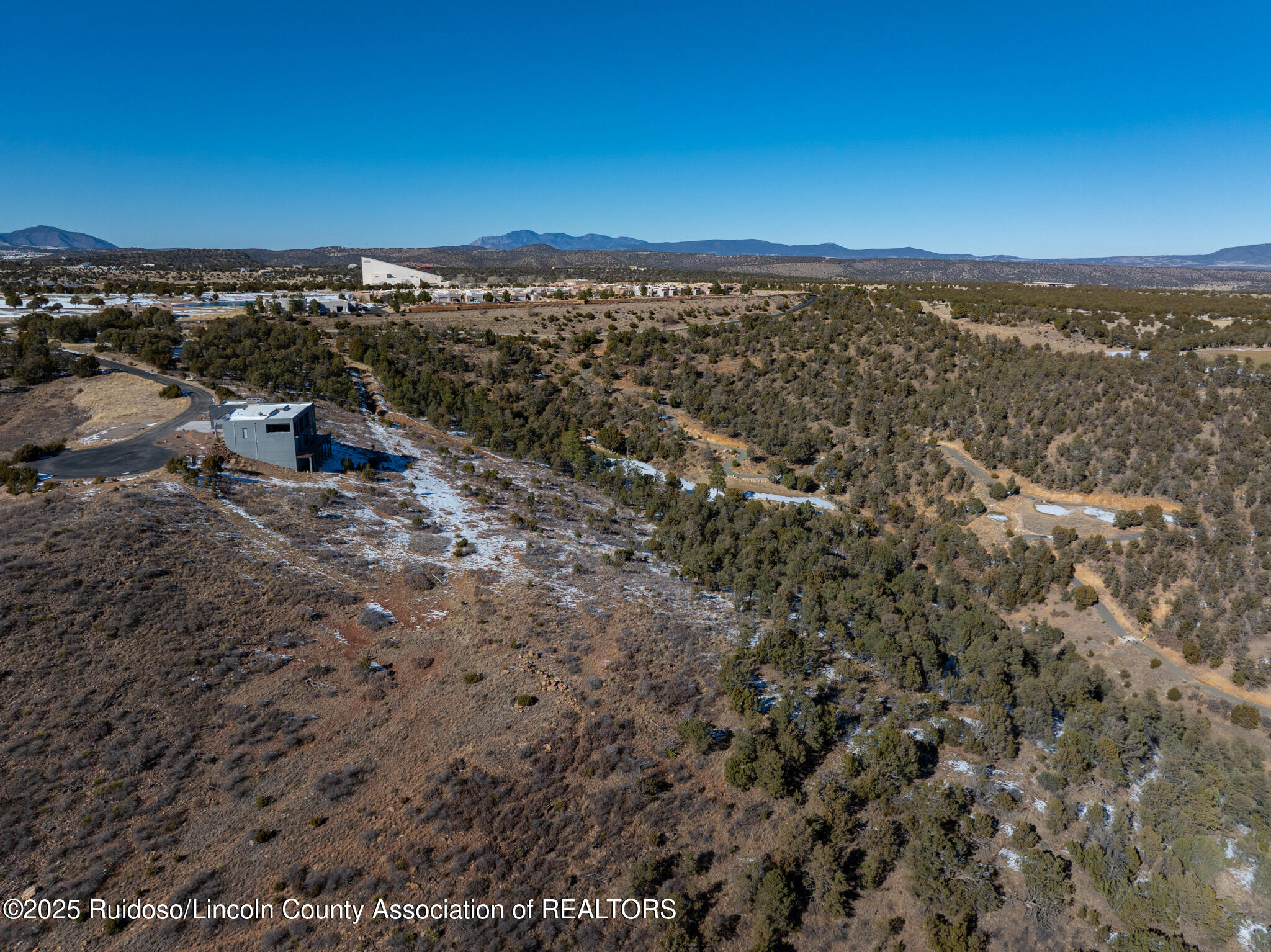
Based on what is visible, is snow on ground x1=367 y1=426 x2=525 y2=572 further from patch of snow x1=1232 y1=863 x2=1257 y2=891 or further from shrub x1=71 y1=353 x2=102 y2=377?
patch of snow x1=1232 y1=863 x2=1257 y2=891

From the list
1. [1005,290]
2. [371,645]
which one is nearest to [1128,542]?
[371,645]

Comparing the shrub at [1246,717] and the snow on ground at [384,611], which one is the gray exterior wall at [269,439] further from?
the shrub at [1246,717]

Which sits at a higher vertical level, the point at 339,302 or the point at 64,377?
the point at 339,302

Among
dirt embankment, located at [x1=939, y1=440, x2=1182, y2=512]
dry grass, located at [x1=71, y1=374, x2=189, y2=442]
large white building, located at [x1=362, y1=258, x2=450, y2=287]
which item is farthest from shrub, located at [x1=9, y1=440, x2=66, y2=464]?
large white building, located at [x1=362, y1=258, x2=450, y2=287]

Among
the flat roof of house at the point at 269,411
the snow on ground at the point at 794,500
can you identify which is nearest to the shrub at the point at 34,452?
the flat roof of house at the point at 269,411

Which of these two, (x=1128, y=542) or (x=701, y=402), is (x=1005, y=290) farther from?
(x=1128, y=542)

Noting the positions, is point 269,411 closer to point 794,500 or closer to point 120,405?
point 120,405
